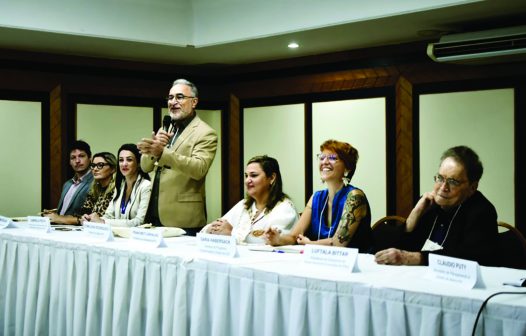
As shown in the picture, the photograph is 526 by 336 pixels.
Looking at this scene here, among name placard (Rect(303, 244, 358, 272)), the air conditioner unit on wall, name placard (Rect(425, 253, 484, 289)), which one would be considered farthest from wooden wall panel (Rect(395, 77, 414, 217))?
name placard (Rect(425, 253, 484, 289))

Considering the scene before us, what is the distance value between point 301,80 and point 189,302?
12.5ft

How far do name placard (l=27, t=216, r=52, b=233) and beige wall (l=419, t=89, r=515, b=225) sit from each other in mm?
2943

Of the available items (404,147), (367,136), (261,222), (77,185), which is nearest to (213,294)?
(261,222)

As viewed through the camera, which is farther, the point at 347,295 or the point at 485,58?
the point at 485,58

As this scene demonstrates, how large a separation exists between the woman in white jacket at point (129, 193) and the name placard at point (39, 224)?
337mm

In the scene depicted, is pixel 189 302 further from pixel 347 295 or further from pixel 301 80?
pixel 301 80

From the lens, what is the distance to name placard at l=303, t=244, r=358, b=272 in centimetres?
209

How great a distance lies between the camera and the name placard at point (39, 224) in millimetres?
3244

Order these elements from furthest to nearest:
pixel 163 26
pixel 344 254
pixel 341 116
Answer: pixel 341 116 < pixel 163 26 < pixel 344 254

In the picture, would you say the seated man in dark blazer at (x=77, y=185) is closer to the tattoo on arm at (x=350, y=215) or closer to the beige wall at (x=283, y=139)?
the beige wall at (x=283, y=139)

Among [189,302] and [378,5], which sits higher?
[378,5]

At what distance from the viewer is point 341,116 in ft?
18.5

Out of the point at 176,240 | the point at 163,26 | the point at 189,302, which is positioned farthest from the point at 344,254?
the point at 163,26

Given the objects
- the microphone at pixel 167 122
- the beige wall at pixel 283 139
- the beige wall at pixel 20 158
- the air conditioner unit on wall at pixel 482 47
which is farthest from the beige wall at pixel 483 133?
the beige wall at pixel 20 158
